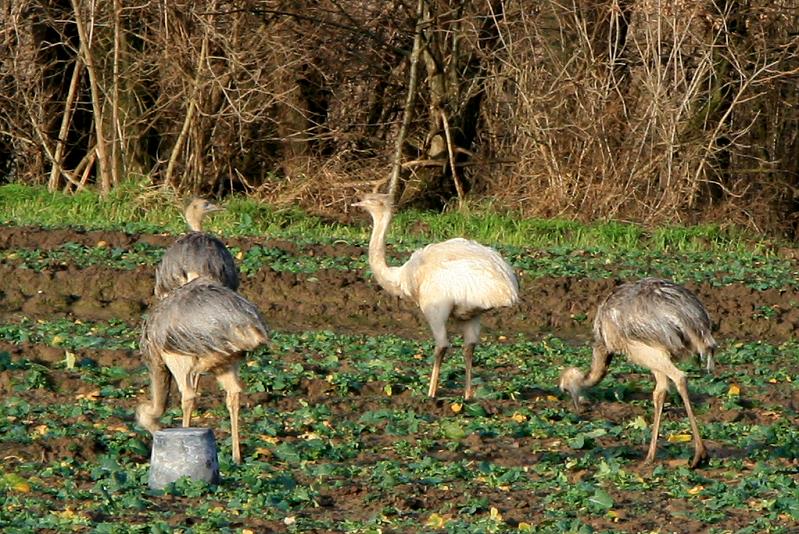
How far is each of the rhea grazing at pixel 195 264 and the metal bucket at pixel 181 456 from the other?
8.87ft

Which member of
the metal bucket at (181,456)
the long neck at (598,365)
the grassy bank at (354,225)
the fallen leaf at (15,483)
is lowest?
the grassy bank at (354,225)

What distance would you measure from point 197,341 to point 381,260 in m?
3.05

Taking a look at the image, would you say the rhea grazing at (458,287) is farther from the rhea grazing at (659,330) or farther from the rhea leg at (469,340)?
the rhea grazing at (659,330)

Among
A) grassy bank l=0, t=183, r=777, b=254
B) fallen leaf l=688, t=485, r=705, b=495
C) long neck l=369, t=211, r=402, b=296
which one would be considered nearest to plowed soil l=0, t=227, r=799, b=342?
long neck l=369, t=211, r=402, b=296

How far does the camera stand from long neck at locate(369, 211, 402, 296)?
10.3 metres

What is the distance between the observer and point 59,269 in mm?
12828

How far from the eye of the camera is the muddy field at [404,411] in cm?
668

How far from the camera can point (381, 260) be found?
10.4 meters

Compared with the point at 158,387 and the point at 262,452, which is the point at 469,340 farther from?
the point at 158,387

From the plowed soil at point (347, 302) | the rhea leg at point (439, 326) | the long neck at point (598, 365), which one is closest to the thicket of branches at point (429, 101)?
the plowed soil at point (347, 302)

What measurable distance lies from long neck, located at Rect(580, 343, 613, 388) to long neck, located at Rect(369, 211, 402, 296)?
1834 mm

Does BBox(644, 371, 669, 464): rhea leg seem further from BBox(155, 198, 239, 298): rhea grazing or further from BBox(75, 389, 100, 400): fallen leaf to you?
BBox(75, 389, 100, 400): fallen leaf

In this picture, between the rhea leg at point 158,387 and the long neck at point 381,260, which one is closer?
the rhea leg at point 158,387

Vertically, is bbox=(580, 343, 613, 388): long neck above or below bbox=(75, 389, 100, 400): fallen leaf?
above
